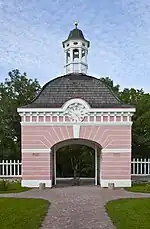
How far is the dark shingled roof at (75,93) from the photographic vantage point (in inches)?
720

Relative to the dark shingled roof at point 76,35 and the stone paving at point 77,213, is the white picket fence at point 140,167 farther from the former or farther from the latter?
the dark shingled roof at point 76,35

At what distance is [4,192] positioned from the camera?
15.0 meters

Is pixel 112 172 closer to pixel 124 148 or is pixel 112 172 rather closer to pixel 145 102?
pixel 124 148

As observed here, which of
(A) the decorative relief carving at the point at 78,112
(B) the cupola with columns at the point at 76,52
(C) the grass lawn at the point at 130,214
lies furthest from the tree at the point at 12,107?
(C) the grass lawn at the point at 130,214

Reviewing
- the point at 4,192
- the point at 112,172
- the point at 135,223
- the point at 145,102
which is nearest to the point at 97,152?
the point at 112,172

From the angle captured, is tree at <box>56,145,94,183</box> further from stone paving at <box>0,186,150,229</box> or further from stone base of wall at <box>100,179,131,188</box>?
stone paving at <box>0,186,150,229</box>

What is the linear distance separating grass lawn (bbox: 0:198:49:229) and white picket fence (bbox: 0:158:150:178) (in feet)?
26.9

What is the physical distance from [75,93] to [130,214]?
1054cm

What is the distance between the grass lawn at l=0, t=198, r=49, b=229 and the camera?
313 inches

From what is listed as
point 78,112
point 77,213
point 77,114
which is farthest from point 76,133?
point 77,213

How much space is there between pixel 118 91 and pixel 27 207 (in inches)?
952

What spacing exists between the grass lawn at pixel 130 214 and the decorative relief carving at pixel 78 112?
22.3ft

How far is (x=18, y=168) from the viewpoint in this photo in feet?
66.4

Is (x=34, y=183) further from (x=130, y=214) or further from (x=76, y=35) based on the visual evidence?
(x=76, y=35)
